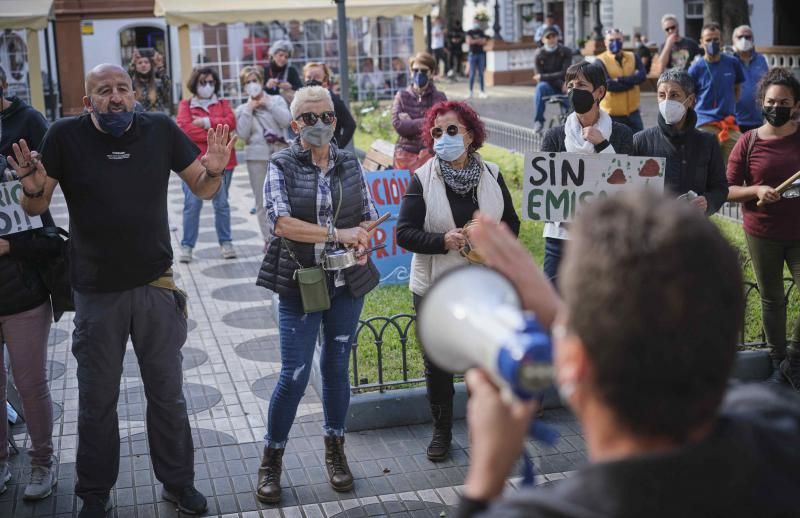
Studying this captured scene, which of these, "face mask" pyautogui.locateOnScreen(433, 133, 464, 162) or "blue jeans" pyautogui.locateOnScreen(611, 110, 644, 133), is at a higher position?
"face mask" pyautogui.locateOnScreen(433, 133, 464, 162)

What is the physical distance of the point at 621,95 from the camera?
1211 centimetres

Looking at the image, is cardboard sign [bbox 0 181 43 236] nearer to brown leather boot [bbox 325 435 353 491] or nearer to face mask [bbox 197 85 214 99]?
brown leather boot [bbox 325 435 353 491]

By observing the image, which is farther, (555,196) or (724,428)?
(555,196)

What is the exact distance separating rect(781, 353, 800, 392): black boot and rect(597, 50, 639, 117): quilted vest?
18.6ft

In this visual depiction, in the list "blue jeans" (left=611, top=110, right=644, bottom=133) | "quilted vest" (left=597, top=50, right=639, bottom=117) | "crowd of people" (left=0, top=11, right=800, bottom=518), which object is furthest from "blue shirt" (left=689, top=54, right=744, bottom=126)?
"crowd of people" (left=0, top=11, right=800, bottom=518)

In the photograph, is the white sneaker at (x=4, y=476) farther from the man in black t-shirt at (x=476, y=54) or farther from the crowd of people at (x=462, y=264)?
the man in black t-shirt at (x=476, y=54)

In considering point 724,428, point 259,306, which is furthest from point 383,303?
point 724,428

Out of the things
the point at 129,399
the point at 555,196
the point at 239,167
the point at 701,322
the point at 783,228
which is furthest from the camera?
the point at 239,167

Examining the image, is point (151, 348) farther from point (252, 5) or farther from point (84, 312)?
point (252, 5)

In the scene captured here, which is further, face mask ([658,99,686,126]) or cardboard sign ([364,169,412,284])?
cardboard sign ([364,169,412,284])

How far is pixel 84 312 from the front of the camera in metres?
4.67

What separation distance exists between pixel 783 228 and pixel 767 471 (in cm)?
505

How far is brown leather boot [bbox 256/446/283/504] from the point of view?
5109 mm

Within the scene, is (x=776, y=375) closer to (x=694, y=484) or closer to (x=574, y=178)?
(x=574, y=178)
